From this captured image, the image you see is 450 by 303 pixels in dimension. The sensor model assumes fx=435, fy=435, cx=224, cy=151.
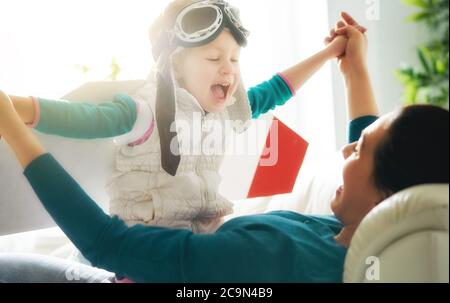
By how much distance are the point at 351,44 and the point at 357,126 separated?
155 mm

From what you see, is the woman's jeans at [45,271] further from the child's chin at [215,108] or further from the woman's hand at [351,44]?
the woman's hand at [351,44]

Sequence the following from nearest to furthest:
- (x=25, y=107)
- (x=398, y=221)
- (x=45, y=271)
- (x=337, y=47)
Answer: (x=398, y=221)
(x=25, y=107)
(x=45, y=271)
(x=337, y=47)

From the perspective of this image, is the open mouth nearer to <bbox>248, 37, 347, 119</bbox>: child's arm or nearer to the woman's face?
<bbox>248, 37, 347, 119</bbox>: child's arm

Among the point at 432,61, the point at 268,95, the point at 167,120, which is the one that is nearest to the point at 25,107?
the point at 167,120

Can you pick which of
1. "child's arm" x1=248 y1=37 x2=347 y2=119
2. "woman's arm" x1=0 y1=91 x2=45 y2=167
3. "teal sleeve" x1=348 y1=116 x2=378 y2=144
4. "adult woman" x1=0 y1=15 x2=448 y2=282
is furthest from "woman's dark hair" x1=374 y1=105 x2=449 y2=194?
"woman's arm" x1=0 y1=91 x2=45 y2=167

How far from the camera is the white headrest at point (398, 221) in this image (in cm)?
44

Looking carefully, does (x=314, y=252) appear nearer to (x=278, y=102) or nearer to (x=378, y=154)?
(x=378, y=154)

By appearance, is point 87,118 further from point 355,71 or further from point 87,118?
point 355,71

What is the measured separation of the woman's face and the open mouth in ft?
0.74

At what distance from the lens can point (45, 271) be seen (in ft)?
2.27

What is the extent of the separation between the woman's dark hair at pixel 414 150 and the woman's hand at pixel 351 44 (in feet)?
0.92

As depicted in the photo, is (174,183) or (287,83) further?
(287,83)
